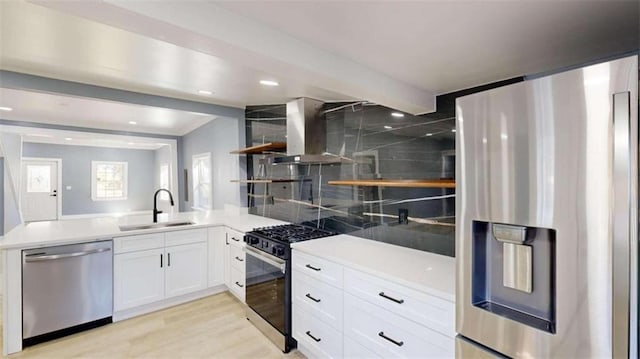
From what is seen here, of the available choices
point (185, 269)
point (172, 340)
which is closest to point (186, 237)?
point (185, 269)

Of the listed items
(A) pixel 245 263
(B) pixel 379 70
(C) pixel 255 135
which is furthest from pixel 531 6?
(C) pixel 255 135

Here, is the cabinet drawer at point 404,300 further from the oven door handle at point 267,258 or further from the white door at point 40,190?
the white door at point 40,190

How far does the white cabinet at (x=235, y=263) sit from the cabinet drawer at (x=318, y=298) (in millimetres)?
914

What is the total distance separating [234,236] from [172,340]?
42.6 inches

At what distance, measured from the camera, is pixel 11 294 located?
8.00 ft

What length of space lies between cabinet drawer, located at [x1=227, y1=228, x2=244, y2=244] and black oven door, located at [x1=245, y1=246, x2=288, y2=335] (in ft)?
0.89

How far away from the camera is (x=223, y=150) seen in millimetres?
4863

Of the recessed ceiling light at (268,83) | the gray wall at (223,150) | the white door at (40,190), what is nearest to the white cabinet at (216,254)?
the gray wall at (223,150)

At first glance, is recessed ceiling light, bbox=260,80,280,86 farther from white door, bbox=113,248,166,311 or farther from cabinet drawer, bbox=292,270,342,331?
white door, bbox=113,248,166,311

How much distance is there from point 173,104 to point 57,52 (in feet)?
4.49

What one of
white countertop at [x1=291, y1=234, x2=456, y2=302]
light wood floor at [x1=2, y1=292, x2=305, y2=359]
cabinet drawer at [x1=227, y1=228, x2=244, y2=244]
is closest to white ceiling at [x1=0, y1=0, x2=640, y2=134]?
white countertop at [x1=291, y1=234, x2=456, y2=302]

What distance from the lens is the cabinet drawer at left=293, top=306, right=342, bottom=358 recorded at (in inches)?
81.8

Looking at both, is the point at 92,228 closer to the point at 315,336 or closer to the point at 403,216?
the point at 315,336

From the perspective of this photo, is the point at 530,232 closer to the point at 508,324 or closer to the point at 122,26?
the point at 508,324
